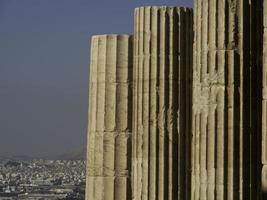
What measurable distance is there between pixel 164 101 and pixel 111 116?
311 cm

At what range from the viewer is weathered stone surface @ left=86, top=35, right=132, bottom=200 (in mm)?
29141

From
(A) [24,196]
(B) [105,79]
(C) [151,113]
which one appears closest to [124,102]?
(B) [105,79]

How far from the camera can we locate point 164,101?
26.5m

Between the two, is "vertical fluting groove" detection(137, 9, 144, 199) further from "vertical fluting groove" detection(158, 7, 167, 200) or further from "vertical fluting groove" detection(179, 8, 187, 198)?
"vertical fluting groove" detection(179, 8, 187, 198)

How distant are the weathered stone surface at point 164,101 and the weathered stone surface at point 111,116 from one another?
7.98 ft

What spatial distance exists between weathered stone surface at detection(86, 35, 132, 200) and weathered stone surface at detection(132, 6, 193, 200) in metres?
2.43

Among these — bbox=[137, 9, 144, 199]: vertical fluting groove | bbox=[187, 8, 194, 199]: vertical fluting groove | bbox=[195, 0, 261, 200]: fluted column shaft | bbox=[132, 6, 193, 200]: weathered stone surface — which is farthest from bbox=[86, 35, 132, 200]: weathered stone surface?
bbox=[195, 0, 261, 200]: fluted column shaft

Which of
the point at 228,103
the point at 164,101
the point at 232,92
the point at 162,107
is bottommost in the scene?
the point at 228,103

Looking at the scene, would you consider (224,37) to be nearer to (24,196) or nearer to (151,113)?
(151,113)

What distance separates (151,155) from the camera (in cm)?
2631

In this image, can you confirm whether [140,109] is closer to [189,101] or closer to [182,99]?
[182,99]

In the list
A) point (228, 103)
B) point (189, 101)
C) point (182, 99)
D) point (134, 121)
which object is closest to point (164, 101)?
point (182, 99)

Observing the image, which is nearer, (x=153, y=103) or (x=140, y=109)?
(x=153, y=103)

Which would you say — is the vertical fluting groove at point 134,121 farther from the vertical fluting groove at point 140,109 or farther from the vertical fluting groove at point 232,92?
the vertical fluting groove at point 232,92
